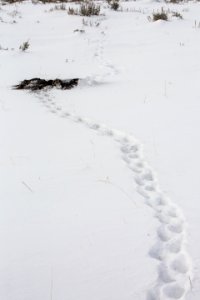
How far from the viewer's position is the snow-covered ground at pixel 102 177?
2.35m

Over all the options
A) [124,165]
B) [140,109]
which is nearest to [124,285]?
[124,165]

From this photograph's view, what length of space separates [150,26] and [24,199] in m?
6.65

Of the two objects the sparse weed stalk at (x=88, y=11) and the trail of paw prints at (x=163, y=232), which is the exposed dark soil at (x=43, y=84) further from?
the sparse weed stalk at (x=88, y=11)

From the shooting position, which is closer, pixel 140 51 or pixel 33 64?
pixel 33 64

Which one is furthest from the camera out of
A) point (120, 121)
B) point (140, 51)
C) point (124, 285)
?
point (140, 51)

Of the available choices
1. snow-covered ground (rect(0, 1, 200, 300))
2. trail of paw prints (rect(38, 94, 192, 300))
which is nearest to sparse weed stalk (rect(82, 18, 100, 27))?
snow-covered ground (rect(0, 1, 200, 300))

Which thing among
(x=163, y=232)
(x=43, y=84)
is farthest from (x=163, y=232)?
(x=43, y=84)

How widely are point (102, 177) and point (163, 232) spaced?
89cm

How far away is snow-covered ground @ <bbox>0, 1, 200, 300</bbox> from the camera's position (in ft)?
7.72

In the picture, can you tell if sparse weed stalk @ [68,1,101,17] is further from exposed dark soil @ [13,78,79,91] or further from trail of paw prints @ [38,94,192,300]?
trail of paw prints @ [38,94,192,300]

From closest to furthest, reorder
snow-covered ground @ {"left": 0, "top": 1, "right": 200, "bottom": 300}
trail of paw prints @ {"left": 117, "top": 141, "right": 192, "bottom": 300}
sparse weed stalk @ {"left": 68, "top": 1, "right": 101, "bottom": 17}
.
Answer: trail of paw prints @ {"left": 117, "top": 141, "right": 192, "bottom": 300}, snow-covered ground @ {"left": 0, "top": 1, "right": 200, "bottom": 300}, sparse weed stalk @ {"left": 68, "top": 1, "right": 101, "bottom": 17}

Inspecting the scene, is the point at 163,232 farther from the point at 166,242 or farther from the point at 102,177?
the point at 102,177

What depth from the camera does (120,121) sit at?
4582 mm

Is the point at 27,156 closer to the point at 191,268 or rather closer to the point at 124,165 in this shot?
the point at 124,165
